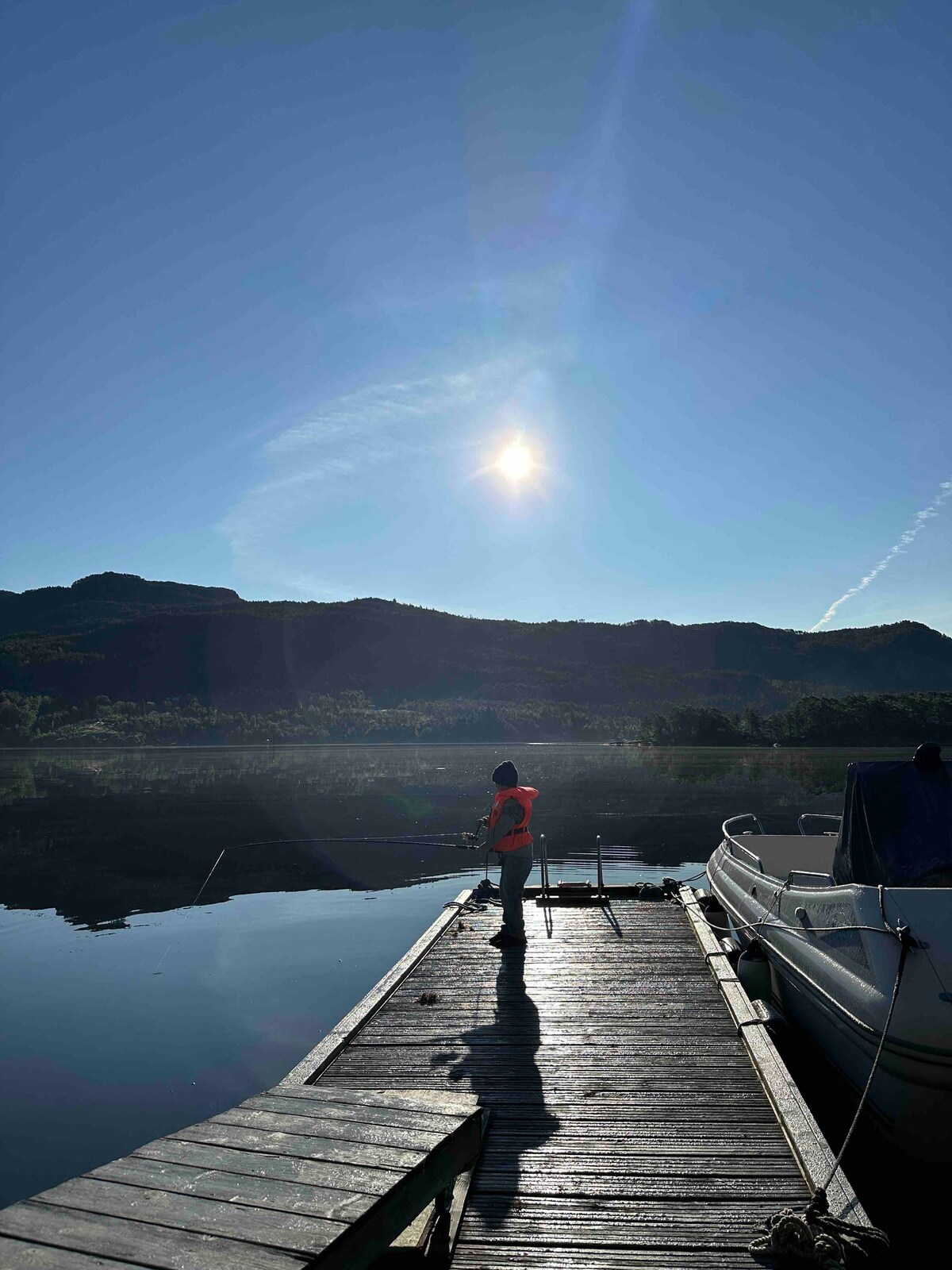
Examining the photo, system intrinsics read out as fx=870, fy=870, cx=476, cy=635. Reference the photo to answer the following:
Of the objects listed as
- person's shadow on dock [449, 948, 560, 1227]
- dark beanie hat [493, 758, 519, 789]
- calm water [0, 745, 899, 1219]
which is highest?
dark beanie hat [493, 758, 519, 789]

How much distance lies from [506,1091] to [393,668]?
14974cm

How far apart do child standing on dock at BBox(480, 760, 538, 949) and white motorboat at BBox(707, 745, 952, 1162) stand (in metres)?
2.47

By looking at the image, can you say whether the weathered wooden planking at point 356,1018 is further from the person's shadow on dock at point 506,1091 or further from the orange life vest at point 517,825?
the orange life vest at point 517,825

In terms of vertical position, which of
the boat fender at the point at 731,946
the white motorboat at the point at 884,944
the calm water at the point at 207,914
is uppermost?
the white motorboat at the point at 884,944

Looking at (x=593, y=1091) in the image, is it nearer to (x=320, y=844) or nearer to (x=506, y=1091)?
(x=506, y=1091)

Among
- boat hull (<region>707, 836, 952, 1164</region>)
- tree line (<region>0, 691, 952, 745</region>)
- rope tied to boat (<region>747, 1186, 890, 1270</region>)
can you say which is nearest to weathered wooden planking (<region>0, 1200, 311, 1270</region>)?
rope tied to boat (<region>747, 1186, 890, 1270</region>)

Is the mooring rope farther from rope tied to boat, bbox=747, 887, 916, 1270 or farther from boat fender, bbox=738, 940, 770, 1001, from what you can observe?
boat fender, bbox=738, 940, 770, 1001

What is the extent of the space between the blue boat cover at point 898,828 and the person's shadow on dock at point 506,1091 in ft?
9.30

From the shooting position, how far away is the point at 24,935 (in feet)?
48.2

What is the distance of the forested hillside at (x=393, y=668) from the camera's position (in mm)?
124938

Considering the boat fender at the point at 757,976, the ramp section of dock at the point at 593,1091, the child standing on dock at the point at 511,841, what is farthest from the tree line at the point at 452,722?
the ramp section of dock at the point at 593,1091

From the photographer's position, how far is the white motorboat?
533cm

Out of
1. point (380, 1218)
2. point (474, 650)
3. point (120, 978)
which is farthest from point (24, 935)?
point (474, 650)

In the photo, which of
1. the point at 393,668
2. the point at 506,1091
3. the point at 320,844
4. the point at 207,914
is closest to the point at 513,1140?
the point at 506,1091
